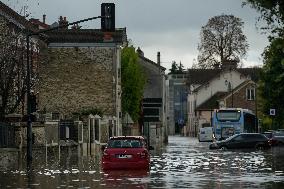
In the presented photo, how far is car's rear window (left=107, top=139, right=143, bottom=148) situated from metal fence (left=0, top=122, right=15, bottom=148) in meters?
6.44

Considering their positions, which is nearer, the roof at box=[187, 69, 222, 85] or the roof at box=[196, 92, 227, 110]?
the roof at box=[187, 69, 222, 85]

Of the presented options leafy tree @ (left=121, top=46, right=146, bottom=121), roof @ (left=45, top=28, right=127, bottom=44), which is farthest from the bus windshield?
leafy tree @ (left=121, top=46, right=146, bottom=121)

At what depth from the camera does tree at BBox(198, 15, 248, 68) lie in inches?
4786

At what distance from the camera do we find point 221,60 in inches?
4879

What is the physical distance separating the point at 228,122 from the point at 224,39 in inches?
1767

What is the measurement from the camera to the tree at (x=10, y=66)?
1900 inches

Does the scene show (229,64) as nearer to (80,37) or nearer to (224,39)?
(224,39)

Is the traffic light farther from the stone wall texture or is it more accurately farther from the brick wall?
the brick wall

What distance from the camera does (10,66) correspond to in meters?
50.2

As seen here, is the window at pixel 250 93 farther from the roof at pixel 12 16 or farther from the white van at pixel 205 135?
the roof at pixel 12 16

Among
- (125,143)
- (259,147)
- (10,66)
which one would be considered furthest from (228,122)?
(125,143)

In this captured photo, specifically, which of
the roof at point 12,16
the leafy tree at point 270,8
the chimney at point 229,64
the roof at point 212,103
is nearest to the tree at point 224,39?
the chimney at point 229,64

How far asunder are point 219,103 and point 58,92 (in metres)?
73.8

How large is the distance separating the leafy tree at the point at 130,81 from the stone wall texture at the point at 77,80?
1211 cm
